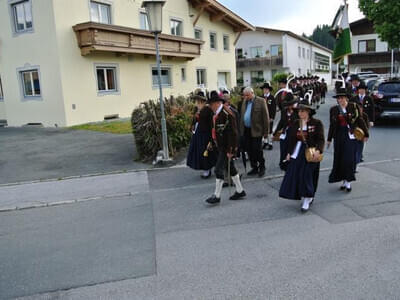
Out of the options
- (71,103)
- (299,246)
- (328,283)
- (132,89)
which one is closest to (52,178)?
(299,246)

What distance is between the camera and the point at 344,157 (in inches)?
247

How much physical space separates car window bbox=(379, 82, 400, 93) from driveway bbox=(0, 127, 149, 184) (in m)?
9.68

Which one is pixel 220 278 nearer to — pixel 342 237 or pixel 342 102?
pixel 342 237

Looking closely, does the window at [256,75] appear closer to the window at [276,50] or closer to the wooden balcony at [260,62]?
the wooden balcony at [260,62]

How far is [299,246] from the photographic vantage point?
4.33 metres

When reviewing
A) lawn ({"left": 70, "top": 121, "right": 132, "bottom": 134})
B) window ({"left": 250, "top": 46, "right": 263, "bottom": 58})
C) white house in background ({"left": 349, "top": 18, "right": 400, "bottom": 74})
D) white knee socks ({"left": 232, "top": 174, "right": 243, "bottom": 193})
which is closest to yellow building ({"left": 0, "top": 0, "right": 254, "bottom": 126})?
lawn ({"left": 70, "top": 121, "right": 132, "bottom": 134})

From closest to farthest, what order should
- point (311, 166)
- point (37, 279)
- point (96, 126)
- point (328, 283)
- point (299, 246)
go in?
point (328, 283) → point (37, 279) → point (299, 246) → point (311, 166) → point (96, 126)

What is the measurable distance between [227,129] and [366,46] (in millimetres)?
52335

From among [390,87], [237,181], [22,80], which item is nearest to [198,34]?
[22,80]

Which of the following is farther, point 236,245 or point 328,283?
point 236,245

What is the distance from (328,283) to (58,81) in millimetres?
15469

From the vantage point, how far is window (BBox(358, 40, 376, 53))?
50.5 metres

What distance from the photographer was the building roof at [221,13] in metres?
24.6

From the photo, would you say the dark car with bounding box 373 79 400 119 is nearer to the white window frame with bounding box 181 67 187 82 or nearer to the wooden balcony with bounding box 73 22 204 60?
the wooden balcony with bounding box 73 22 204 60
